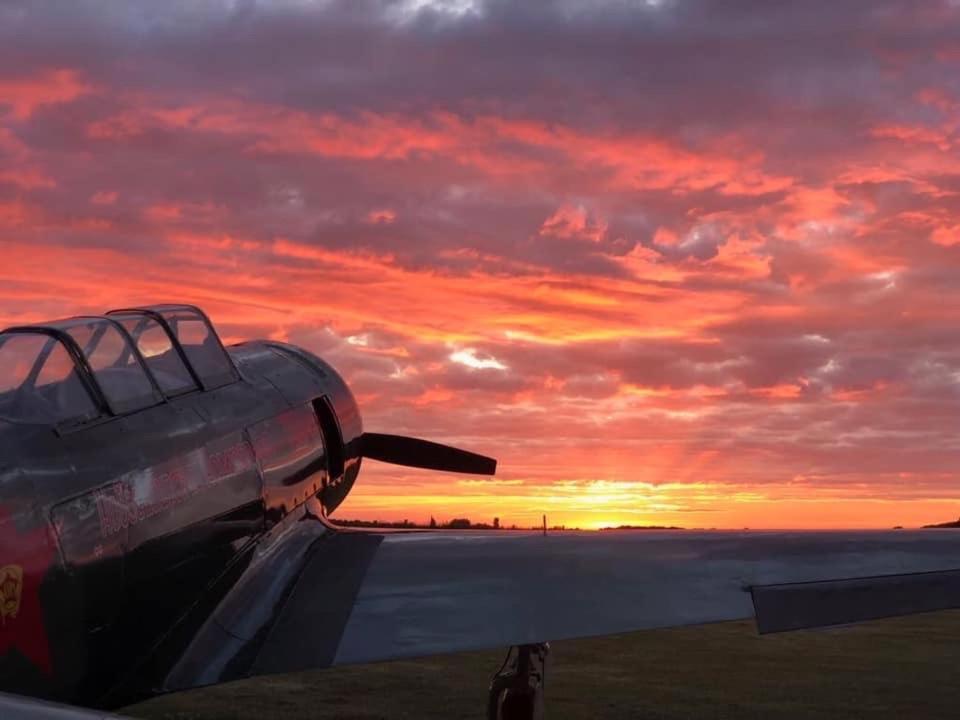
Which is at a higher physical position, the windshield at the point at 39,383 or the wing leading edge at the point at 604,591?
the windshield at the point at 39,383

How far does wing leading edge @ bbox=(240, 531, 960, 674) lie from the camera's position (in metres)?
7.52

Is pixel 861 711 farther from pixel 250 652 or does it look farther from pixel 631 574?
pixel 250 652

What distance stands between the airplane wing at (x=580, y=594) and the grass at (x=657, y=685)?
1.41 metres

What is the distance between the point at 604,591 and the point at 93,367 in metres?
3.41

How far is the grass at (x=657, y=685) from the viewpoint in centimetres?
943

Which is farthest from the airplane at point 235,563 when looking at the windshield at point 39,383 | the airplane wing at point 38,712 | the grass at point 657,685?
the airplane wing at point 38,712

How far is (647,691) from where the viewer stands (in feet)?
33.9

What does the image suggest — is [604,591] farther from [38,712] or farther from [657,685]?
[38,712]

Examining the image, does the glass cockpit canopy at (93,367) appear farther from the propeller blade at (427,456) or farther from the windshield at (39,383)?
the propeller blade at (427,456)

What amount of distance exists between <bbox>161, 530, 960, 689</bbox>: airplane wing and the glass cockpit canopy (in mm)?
1553

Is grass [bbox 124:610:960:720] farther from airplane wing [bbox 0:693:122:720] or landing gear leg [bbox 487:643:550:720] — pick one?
airplane wing [bbox 0:693:122:720]

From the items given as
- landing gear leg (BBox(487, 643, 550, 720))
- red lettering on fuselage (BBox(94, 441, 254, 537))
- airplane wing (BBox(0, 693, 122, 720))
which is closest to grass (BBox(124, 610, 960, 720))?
landing gear leg (BBox(487, 643, 550, 720))

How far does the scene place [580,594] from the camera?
7.76 metres

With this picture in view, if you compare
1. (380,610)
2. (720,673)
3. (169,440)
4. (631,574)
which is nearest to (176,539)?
(169,440)
